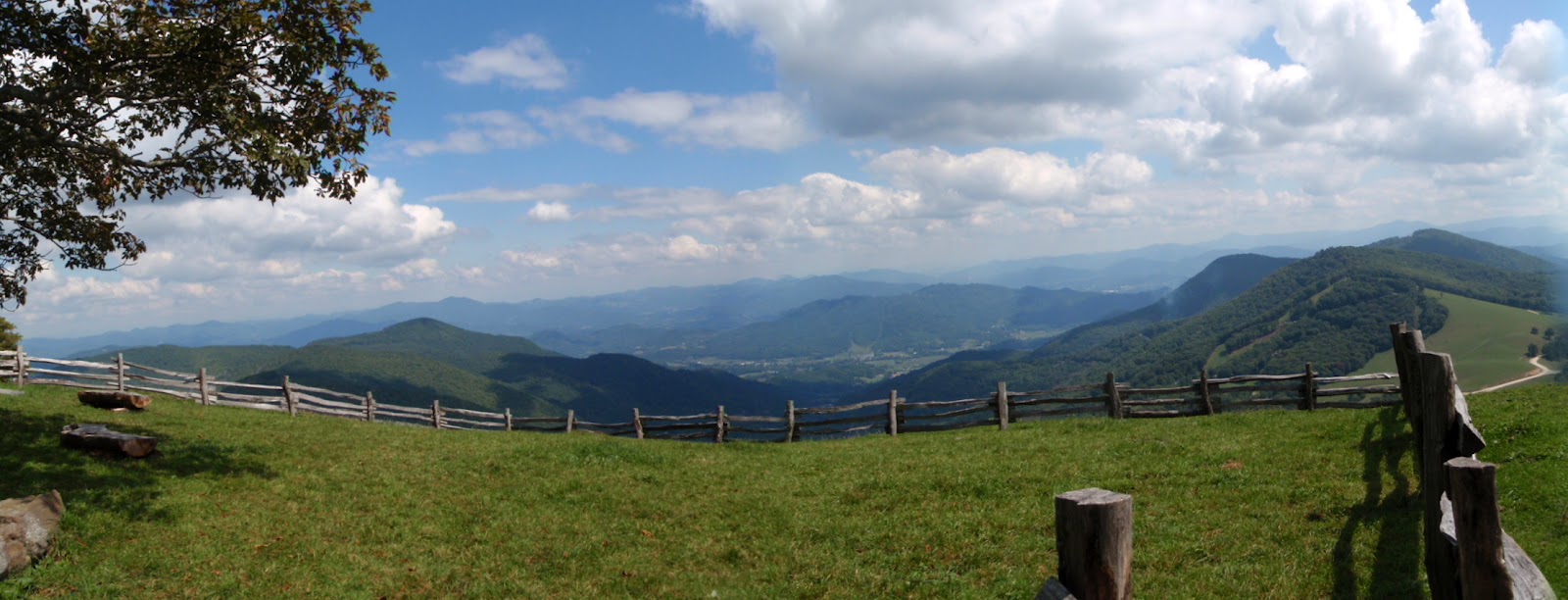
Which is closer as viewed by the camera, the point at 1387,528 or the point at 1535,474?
the point at 1387,528

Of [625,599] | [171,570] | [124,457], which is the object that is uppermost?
[124,457]

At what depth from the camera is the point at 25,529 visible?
9.84 metres

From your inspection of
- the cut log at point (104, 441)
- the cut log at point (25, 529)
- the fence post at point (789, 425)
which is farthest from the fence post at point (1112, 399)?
the cut log at point (104, 441)

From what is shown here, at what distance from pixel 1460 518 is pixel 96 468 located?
62.7 feet

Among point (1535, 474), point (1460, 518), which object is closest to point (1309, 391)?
point (1535, 474)

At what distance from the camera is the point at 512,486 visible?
601 inches

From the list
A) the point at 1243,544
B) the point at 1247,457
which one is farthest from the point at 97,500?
the point at 1247,457

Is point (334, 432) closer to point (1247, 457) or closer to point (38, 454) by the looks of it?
point (38, 454)

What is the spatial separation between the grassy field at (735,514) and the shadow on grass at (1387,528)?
0.04m

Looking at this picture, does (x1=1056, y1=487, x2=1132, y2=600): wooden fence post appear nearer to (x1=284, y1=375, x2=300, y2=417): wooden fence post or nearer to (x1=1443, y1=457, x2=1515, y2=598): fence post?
(x1=1443, y1=457, x2=1515, y2=598): fence post

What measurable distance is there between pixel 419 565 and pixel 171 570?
313cm

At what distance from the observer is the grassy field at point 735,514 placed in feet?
31.5

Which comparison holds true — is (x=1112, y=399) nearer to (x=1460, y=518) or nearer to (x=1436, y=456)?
(x=1436, y=456)

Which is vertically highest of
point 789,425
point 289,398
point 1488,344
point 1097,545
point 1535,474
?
point 1097,545
